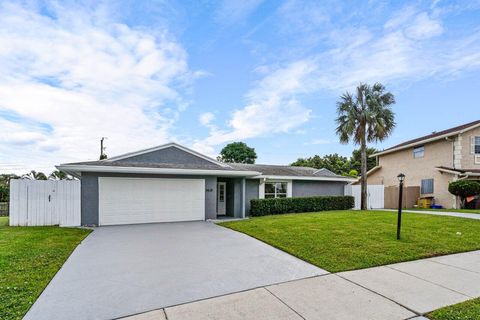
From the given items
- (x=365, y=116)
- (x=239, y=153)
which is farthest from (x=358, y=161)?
(x=365, y=116)

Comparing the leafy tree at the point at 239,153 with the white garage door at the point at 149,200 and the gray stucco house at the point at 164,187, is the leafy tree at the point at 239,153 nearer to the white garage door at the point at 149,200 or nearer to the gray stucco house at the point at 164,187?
the gray stucco house at the point at 164,187

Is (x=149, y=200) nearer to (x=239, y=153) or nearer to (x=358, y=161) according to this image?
(x=239, y=153)

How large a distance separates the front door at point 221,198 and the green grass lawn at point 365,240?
505cm

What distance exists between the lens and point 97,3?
8.41 meters

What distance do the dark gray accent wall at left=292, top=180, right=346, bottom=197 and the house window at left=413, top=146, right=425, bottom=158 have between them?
7221 millimetres

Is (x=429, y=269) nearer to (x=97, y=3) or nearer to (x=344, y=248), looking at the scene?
(x=344, y=248)

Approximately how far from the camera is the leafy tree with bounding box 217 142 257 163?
4047 cm

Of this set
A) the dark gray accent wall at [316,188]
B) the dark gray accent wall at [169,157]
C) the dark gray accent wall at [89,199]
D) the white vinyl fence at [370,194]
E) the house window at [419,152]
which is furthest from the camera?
the house window at [419,152]

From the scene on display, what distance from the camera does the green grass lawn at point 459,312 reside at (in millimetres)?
3097

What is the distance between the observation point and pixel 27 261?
210 inches

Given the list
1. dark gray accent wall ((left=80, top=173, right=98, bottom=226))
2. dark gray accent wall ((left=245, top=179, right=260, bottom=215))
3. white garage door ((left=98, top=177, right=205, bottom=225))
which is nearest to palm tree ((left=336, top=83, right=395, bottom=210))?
dark gray accent wall ((left=245, top=179, right=260, bottom=215))

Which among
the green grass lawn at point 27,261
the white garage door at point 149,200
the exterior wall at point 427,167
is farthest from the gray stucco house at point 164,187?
the exterior wall at point 427,167

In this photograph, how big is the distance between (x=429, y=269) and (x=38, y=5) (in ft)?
41.7

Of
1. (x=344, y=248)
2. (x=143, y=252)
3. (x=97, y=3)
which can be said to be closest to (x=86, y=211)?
(x=143, y=252)
